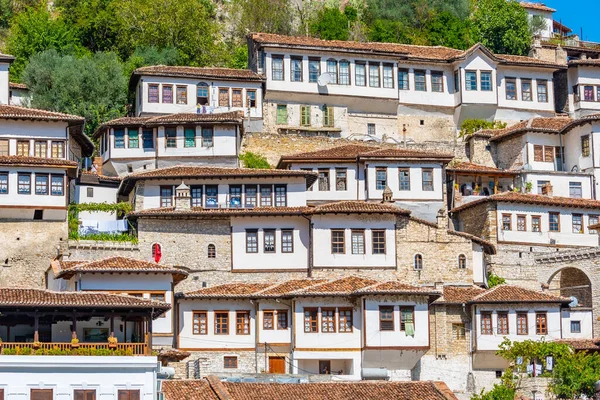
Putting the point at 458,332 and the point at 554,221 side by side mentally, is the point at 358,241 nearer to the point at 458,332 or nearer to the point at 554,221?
the point at 458,332

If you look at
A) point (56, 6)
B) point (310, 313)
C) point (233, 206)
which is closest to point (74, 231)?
point (233, 206)

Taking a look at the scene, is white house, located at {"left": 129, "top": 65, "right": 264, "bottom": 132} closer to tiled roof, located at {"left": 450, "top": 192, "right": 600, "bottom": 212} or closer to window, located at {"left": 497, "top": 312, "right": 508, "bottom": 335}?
tiled roof, located at {"left": 450, "top": 192, "right": 600, "bottom": 212}

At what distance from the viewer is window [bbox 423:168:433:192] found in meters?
69.5

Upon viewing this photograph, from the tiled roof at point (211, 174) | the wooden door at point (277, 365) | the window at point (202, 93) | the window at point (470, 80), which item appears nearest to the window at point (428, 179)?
the tiled roof at point (211, 174)

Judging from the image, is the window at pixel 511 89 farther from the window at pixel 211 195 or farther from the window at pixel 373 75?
the window at pixel 211 195

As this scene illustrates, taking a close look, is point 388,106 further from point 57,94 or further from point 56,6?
point 56,6

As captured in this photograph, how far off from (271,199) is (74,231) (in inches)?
377

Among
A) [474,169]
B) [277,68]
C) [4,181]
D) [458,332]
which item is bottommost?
[458,332]

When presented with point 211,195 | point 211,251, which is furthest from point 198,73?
point 211,251

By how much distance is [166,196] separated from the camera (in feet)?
212

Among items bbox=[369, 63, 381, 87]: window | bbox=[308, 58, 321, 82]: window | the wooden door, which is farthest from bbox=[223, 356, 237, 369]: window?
bbox=[369, 63, 381, 87]: window

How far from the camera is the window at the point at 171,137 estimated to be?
71188mm

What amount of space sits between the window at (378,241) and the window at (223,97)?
61.7ft

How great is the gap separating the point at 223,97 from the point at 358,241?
62.3 feet
